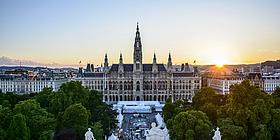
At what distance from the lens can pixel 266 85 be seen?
10144 centimetres

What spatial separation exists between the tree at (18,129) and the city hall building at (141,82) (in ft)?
234

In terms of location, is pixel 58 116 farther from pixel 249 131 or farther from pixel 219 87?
pixel 219 87

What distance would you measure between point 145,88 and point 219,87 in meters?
17.2

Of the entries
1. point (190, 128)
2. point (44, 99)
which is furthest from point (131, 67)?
point (190, 128)

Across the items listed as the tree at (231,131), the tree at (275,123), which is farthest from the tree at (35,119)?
the tree at (275,123)

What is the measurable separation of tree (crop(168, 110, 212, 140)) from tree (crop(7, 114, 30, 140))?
1059 centimetres

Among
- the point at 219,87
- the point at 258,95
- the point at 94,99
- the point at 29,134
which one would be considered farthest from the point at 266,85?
the point at 29,134

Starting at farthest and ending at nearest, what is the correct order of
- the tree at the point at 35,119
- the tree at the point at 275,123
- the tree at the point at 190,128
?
1. the tree at the point at 35,119
2. the tree at the point at 275,123
3. the tree at the point at 190,128

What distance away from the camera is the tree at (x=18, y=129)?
32.5 metres

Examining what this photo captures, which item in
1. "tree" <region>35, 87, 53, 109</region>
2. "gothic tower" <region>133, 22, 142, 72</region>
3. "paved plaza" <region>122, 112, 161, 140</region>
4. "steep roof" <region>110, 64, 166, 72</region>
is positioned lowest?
"paved plaza" <region>122, 112, 161, 140</region>

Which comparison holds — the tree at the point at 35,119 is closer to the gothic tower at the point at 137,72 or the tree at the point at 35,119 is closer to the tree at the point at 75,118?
the tree at the point at 75,118

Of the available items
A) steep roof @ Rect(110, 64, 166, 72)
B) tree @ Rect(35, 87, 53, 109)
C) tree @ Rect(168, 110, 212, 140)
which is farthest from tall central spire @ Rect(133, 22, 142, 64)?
tree @ Rect(168, 110, 212, 140)

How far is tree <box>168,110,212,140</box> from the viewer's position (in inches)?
1341

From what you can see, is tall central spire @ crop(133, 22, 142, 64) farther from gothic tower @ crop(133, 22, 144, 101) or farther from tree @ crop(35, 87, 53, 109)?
tree @ crop(35, 87, 53, 109)
